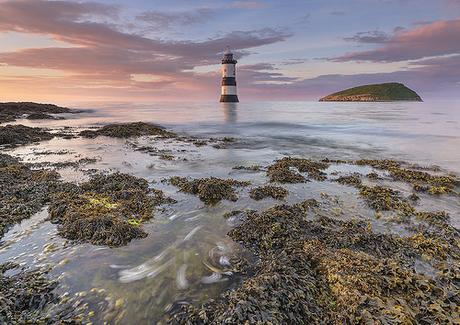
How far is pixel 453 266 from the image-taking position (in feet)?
17.1

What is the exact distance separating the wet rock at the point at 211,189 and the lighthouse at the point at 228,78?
6051 cm

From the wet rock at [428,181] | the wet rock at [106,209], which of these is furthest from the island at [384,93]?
the wet rock at [106,209]

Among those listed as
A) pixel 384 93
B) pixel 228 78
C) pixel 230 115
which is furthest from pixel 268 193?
pixel 384 93

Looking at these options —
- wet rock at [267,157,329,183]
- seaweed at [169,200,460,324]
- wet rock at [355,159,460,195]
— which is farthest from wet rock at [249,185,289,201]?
wet rock at [355,159,460,195]

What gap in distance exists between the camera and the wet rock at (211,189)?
895cm

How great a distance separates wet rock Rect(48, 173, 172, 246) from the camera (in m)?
6.40

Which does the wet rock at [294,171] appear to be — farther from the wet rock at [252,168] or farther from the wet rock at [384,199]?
the wet rock at [384,199]

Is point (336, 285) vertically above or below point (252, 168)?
below

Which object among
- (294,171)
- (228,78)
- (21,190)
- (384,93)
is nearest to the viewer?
(21,190)

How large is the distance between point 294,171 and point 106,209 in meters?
7.64

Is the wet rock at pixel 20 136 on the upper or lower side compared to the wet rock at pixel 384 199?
upper

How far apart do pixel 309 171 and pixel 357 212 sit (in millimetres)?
4300

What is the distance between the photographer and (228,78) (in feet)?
227

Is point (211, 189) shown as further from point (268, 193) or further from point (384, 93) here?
point (384, 93)
